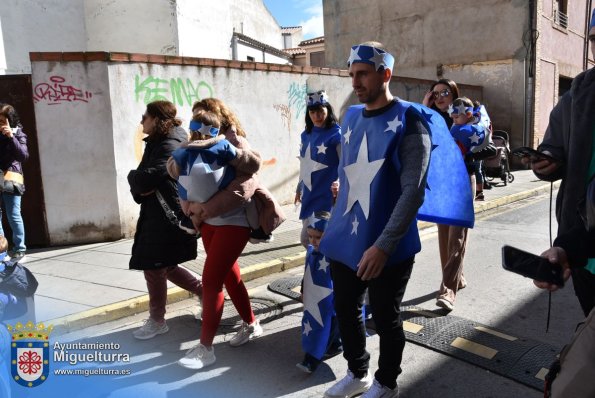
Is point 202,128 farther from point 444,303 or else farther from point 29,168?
point 29,168

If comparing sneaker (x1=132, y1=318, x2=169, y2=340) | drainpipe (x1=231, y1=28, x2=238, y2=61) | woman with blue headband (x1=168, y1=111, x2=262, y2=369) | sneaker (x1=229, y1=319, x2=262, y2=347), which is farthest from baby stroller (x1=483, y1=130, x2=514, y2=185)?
drainpipe (x1=231, y1=28, x2=238, y2=61)

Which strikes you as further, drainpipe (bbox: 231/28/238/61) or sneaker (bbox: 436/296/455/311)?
drainpipe (bbox: 231/28/238/61)

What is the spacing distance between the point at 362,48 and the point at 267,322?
250cm

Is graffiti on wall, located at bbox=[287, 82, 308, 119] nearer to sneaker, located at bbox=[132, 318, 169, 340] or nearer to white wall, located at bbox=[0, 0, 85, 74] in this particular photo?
sneaker, located at bbox=[132, 318, 169, 340]

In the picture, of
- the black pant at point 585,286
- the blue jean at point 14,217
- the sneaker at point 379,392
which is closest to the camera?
→ the black pant at point 585,286

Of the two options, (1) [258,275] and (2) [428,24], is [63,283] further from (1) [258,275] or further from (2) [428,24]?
(2) [428,24]

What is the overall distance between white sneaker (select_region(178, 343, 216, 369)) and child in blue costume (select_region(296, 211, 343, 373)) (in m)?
0.60

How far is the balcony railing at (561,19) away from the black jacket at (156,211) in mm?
17304

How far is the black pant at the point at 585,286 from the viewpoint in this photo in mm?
1917

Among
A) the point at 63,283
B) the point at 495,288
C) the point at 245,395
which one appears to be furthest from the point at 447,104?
the point at 63,283

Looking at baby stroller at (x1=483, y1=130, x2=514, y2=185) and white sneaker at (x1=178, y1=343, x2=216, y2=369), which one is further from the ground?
baby stroller at (x1=483, y1=130, x2=514, y2=185)

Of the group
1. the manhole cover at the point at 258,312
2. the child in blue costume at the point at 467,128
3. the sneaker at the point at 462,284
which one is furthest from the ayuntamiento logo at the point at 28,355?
the sneaker at the point at 462,284

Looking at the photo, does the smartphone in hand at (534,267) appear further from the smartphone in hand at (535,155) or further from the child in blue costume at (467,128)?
the child in blue costume at (467,128)

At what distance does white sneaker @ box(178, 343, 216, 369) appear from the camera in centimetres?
328
